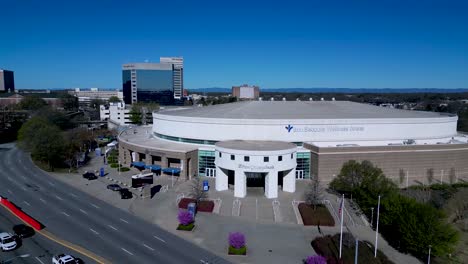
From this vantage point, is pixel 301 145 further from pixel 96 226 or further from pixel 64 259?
pixel 64 259

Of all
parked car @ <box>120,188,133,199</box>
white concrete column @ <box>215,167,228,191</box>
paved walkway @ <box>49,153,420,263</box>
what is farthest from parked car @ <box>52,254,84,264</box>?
white concrete column @ <box>215,167,228,191</box>

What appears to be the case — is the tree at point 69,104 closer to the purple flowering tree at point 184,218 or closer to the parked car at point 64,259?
the purple flowering tree at point 184,218

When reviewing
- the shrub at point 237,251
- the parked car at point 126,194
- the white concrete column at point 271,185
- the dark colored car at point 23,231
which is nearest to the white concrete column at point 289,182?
the white concrete column at point 271,185

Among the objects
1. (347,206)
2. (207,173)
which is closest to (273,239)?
(347,206)

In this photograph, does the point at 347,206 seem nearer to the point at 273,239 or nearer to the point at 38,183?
the point at 273,239

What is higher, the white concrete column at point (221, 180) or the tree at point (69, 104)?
the tree at point (69, 104)
